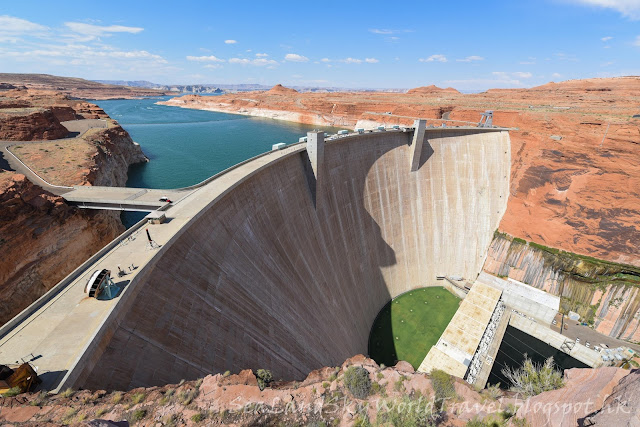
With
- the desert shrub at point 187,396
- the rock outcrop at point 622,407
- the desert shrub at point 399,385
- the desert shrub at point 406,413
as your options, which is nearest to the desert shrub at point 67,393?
the desert shrub at point 187,396

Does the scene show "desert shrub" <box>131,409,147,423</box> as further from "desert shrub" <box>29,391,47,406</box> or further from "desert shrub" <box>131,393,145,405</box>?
"desert shrub" <box>29,391,47,406</box>

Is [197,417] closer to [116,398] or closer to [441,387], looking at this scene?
[116,398]

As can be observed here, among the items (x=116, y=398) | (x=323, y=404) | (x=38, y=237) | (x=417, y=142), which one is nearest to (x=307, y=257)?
(x=323, y=404)

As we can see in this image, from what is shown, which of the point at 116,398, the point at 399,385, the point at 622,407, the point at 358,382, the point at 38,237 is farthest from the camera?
the point at 38,237

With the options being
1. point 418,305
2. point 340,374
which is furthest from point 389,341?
point 340,374

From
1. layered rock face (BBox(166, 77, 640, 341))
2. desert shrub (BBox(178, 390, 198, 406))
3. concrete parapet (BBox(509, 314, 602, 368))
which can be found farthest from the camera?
layered rock face (BBox(166, 77, 640, 341))

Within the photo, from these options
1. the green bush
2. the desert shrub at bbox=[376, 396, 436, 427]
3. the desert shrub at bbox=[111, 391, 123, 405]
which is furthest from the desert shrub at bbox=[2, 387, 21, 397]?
the desert shrub at bbox=[376, 396, 436, 427]

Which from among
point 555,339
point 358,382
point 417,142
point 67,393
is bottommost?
point 555,339
